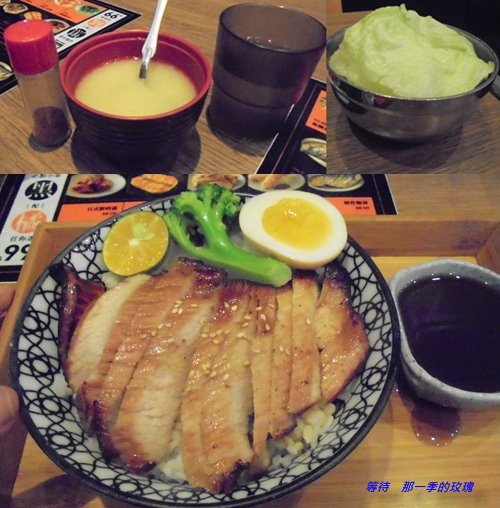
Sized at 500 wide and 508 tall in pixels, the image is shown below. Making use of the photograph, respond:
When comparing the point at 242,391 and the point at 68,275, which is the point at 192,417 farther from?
the point at 68,275

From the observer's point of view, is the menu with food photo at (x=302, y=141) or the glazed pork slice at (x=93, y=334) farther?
the menu with food photo at (x=302, y=141)

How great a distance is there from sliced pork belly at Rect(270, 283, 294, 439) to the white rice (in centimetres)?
6

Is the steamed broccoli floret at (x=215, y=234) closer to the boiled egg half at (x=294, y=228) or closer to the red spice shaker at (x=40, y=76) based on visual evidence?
the boiled egg half at (x=294, y=228)

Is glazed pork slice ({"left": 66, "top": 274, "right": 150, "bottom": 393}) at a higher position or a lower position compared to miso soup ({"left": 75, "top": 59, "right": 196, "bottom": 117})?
lower

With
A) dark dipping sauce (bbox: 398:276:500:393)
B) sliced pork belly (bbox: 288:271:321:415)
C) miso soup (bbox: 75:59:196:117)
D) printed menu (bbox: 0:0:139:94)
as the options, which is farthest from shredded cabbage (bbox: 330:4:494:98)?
printed menu (bbox: 0:0:139:94)

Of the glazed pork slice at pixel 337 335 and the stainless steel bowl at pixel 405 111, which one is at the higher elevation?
the stainless steel bowl at pixel 405 111

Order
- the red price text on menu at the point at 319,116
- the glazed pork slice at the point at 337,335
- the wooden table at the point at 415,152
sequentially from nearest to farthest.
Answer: the glazed pork slice at the point at 337,335
the wooden table at the point at 415,152
the red price text on menu at the point at 319,116

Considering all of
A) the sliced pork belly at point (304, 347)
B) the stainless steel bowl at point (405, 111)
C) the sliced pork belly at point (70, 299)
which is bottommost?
the sliced pork belly at point (70, 299)

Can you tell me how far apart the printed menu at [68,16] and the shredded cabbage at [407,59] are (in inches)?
49.4

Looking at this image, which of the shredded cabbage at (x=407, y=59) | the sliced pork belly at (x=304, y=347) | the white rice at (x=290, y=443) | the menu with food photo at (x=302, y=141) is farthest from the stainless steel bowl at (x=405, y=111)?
the white rice at (x=290, y=443)

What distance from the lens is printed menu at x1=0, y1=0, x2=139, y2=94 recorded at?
7.96 ft

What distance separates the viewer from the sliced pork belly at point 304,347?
1.12 metres

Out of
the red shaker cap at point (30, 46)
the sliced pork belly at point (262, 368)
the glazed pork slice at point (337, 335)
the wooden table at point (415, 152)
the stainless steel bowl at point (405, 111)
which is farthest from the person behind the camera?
the wooden table at point (415, 152)

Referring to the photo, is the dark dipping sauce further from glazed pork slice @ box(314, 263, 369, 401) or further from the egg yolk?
the egg yolk
